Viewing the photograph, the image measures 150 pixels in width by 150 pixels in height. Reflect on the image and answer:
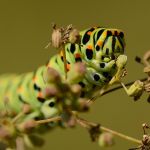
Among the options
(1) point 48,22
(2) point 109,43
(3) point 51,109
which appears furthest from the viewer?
(1) point 48,22

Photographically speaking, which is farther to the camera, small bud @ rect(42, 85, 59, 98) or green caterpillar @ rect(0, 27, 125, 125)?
green caterpillar @ rect(0, 27, 125, 125)

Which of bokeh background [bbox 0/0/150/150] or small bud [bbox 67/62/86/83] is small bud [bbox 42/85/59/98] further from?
bokeh background [bbox 0/0/150/150]

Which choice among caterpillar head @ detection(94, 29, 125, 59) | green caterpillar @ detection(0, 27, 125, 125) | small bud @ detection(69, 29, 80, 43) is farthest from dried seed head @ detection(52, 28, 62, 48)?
caterpillar head @ detection(94, 29, 125, 59)

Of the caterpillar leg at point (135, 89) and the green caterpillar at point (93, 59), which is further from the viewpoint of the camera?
the green caterpillar at point (93, 59)

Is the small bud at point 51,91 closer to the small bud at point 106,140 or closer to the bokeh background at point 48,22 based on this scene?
the small bud at point 106,140

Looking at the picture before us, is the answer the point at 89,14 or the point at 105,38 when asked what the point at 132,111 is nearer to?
the point at 89,14

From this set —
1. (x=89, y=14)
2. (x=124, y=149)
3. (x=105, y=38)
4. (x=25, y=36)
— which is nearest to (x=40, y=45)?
(x=25, y=36)

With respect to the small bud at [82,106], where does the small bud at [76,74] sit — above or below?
above

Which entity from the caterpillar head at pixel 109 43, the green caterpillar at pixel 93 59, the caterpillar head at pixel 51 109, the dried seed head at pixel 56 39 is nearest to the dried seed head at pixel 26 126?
the caterpillar head at pixel 51 109

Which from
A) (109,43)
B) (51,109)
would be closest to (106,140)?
(51,109)

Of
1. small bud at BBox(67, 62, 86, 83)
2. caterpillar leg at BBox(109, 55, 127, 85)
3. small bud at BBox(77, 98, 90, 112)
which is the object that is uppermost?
small bud at BBox(67, 62, 86, 83)

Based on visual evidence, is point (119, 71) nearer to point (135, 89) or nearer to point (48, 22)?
point (135, 89)
